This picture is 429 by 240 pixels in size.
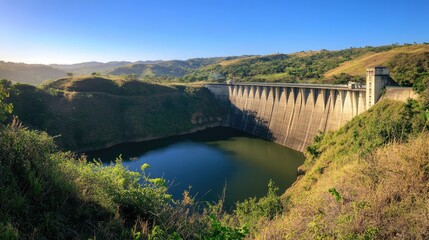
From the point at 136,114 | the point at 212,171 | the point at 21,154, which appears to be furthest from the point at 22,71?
the point at 21,154

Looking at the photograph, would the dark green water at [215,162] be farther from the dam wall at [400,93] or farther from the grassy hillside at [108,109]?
the dam wall at [400,93]

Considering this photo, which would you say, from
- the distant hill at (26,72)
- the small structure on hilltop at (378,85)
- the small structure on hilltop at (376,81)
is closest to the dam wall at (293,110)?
the small structure on hilltop at (378,85)

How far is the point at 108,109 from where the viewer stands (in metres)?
54.3

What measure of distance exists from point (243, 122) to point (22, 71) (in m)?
133

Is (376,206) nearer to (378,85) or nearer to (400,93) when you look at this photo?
(400,93)

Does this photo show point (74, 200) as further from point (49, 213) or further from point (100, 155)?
point (100, 155)

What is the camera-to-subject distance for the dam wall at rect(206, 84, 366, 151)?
3470 cm

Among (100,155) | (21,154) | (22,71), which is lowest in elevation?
(100,155)

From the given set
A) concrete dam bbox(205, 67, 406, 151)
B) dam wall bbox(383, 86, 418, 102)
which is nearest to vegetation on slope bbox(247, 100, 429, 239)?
dam wall bbox(383, 86, 418, 102)

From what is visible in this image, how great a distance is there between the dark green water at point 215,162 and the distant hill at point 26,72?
10972 cm

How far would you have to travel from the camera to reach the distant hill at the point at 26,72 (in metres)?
133

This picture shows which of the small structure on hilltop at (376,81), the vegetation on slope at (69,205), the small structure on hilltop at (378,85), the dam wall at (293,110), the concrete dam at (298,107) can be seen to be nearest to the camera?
the vegetation on slope at (69,205)

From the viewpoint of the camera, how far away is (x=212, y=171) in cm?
3369

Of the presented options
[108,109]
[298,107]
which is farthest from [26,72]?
[298,107]
